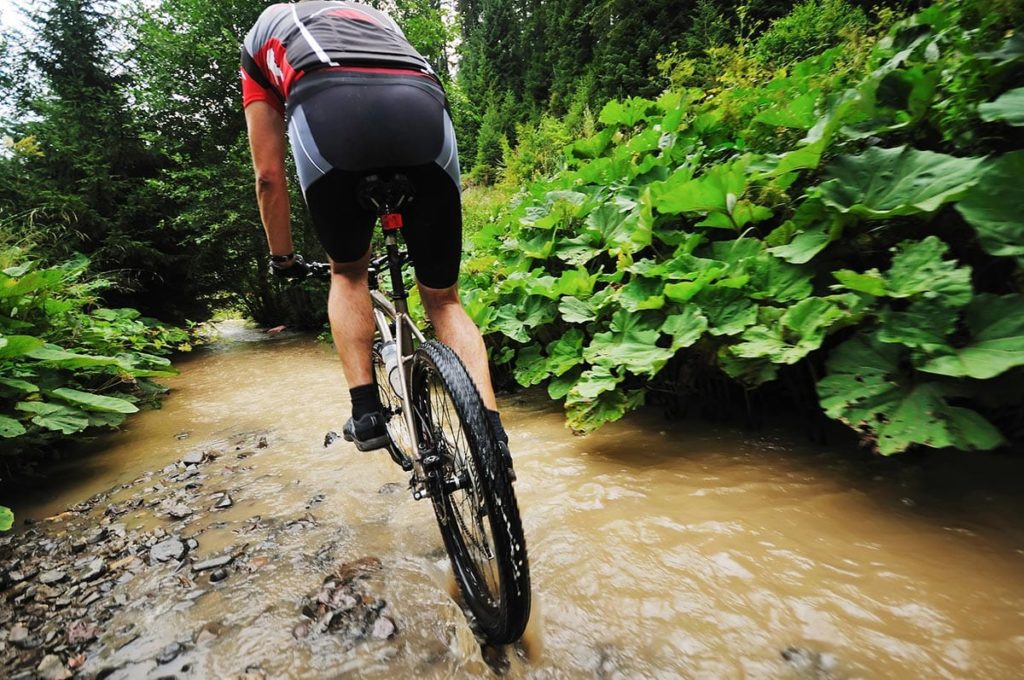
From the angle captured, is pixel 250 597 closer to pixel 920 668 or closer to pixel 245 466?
pixel 245 466

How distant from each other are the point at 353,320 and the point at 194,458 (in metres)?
2.19

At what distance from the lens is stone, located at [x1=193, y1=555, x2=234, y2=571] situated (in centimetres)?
179

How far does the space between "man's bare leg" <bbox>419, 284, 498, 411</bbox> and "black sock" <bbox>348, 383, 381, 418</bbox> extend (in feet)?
1.06

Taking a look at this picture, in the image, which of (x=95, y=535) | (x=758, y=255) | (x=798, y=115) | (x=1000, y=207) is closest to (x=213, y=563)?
(x=95, y=535)

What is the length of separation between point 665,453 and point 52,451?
414cm

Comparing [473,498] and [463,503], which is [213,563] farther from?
[473,498]

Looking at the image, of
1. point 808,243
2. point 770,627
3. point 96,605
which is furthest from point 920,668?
point 96,605

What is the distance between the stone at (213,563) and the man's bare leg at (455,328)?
1.30 meters

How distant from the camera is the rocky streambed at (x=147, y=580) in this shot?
1.39 meters

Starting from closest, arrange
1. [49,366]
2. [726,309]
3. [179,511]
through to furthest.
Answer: [726,309] < [179,511] < [49,366]

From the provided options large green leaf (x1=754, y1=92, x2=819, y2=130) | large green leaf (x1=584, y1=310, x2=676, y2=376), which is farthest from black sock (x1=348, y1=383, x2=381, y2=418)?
large green leaf (x1=754, y1=92, x2=819, y2=130)

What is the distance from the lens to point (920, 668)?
1.07m

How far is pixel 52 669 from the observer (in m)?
1.35

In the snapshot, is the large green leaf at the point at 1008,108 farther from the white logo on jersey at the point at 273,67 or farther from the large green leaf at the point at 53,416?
the large green leaf at the point at 53,416
